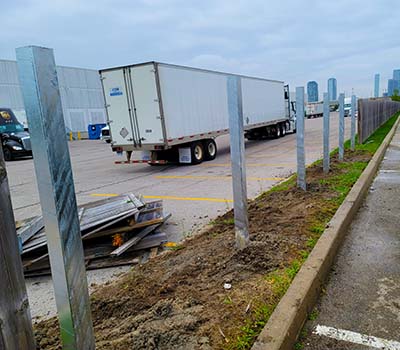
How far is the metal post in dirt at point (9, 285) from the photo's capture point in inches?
55.0

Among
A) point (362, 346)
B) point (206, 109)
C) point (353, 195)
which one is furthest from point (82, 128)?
point (362, 346)

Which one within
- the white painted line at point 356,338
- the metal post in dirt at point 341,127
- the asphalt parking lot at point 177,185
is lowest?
the asphalt parking lot at point 177,185

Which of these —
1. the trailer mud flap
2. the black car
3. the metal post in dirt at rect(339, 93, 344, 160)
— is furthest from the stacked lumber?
the black car

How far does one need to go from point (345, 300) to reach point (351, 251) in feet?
4.10

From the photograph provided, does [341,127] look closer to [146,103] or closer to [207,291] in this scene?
[146,103]

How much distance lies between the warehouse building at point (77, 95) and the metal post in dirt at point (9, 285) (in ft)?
138

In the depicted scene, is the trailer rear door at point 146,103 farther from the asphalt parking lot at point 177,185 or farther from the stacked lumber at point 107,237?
the stacked lumber at point 107,237

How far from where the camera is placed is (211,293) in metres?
3.20

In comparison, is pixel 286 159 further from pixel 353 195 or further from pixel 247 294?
pixel 247 294

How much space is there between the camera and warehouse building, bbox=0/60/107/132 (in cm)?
3856

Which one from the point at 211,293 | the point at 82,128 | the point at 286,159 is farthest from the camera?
the point at 82,128

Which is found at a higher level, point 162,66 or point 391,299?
point 162,66

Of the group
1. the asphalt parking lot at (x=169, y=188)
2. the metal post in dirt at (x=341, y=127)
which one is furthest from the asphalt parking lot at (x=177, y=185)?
the metal post in dirt at (x=341, y=127)

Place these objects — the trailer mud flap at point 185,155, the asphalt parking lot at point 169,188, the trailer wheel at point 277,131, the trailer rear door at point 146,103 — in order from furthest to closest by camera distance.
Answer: the trailer wheel at point 277,131 < the trailer mud flap at point 185,155 < the trailer rear door at point 146,103 < the asphalt parking lot at point 169,188
